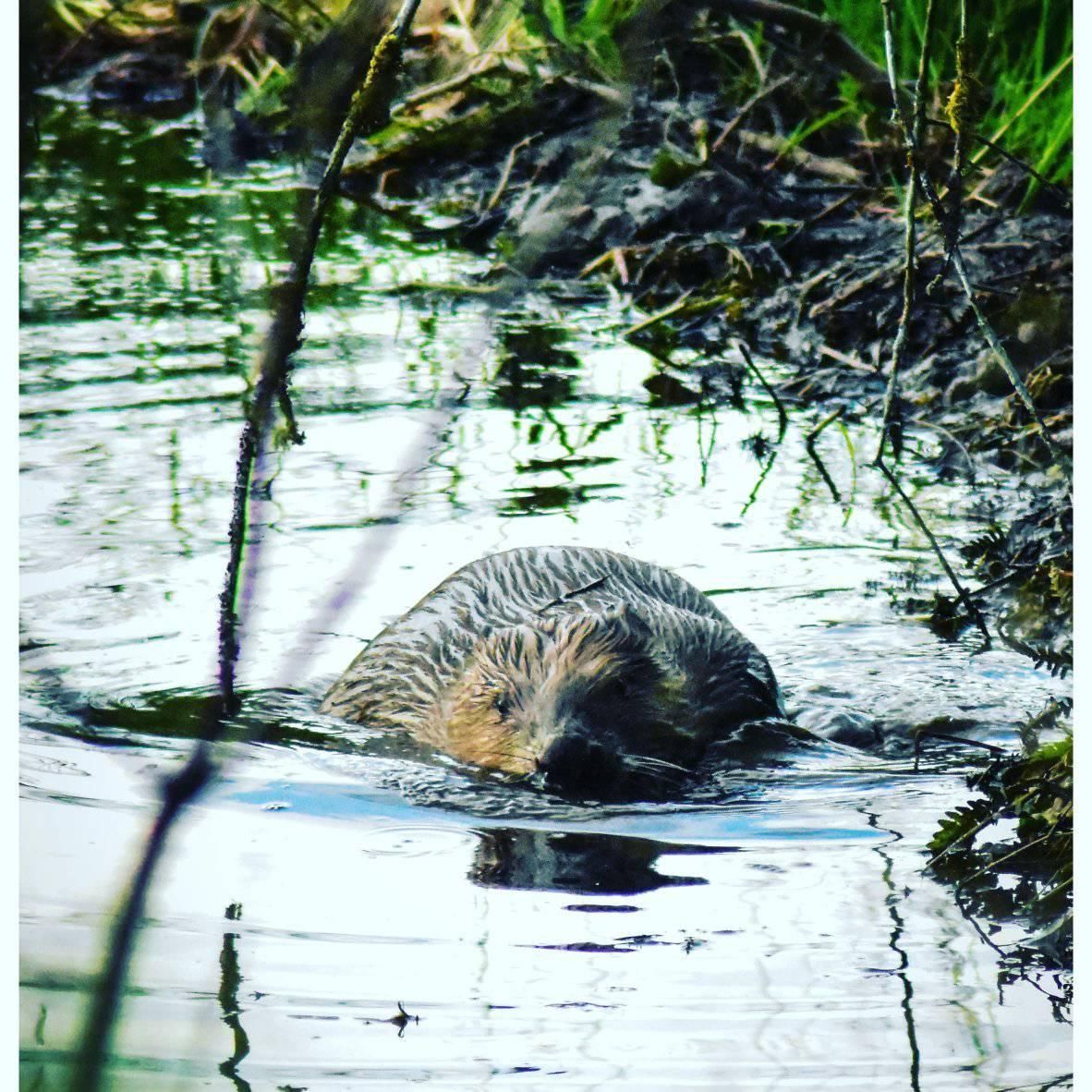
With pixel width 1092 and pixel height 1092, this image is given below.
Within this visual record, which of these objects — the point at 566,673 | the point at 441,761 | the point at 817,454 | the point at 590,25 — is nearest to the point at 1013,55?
the point at 817,454

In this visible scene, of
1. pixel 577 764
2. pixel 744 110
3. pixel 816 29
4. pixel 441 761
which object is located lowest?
pixel 441 761

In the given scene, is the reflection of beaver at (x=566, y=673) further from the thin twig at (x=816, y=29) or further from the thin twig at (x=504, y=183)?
the thin twig at (x=504, y=183)

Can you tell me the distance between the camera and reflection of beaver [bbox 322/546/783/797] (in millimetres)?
3828

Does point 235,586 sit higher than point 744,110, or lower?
lower

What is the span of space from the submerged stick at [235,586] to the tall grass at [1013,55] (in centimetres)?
443

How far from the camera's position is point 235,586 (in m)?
1.13

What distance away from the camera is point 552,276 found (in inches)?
309

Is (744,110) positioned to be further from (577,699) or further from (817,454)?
(577,699)

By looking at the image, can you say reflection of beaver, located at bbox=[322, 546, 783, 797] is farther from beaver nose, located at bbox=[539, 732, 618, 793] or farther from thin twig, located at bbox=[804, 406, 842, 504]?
thin twig, located at bbox=[804, 406, 842, 504]

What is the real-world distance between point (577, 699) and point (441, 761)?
1.17ft

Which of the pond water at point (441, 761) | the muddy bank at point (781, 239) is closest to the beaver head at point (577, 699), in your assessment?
the pond water at point (441, 761)

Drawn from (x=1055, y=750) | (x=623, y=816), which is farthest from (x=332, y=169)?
(x=623, y=816)

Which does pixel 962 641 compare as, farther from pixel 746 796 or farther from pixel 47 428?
pixel 47 428

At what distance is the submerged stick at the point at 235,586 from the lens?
959 millimetres
